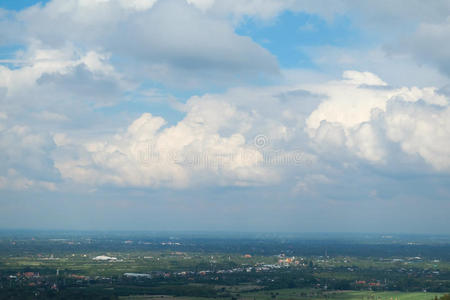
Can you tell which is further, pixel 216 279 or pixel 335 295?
pixel 216 279

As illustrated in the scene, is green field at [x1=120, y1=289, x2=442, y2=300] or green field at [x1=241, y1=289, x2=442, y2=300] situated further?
green field at [x1=241, y1=289, x2=442, y2=300]

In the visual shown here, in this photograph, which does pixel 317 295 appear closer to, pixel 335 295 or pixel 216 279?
pixel 335 295

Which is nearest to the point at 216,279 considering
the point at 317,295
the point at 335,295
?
the point at 317,295

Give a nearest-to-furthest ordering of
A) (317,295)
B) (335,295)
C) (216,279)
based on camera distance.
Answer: (317,295) → (335,295) → (216,279)

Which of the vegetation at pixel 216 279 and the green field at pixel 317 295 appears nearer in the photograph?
the green field at pixel 317 295

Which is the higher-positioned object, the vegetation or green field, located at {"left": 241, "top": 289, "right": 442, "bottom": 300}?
the vegetation

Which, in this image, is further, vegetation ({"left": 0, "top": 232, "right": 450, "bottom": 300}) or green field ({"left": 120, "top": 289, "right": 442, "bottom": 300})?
vegetation ({"left": 0, "top": 232, "right": 450, "bottom": 300})

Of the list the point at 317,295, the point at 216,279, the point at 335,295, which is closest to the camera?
the point at 317,295

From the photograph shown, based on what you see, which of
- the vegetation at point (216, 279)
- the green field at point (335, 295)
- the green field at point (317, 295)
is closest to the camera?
the green field at point (317, 295)

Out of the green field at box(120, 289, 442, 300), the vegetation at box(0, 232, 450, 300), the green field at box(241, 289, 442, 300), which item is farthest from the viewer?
the vegetation at box(0, 232, 450, 300)

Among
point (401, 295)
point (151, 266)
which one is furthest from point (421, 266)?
point (151, 266)

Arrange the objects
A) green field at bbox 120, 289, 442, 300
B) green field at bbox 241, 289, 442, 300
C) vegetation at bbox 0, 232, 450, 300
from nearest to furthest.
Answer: green field at bbox 120, 289, 442, 300
green field at bbox 241, 289, 442, 300
vegetation at bbox 0, 232, 450, 300
